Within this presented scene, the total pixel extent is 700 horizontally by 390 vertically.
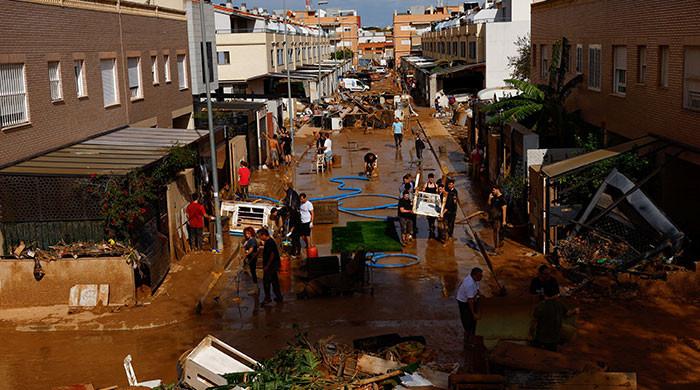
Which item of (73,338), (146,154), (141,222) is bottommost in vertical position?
(73,338)

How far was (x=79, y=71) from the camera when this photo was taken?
72.1ft

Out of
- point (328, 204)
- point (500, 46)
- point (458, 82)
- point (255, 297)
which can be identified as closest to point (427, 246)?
point (328, 204)

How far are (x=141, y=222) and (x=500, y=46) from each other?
40763 millimetres

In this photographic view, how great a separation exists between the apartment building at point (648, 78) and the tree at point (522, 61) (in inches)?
691

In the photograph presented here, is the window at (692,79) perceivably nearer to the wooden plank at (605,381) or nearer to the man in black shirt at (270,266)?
the wooden plank at (605,381)

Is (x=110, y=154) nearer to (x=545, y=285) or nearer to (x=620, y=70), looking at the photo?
(x=545, y=285)

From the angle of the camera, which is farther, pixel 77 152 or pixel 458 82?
pixel 458 82

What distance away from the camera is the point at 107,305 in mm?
16359

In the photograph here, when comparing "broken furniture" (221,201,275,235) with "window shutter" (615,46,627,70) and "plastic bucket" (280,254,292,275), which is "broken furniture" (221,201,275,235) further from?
"window shutter" (615,46,627,70)

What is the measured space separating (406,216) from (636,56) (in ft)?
24.4

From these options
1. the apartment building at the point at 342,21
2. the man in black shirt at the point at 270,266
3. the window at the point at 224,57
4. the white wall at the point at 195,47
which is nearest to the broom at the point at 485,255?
the man in black shirt at the point at 270,266

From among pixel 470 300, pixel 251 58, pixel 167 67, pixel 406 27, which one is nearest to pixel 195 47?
pixel 167 67

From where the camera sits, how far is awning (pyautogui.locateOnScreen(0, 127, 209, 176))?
1733 cm

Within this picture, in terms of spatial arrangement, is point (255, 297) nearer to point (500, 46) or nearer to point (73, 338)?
point (73, 338)
